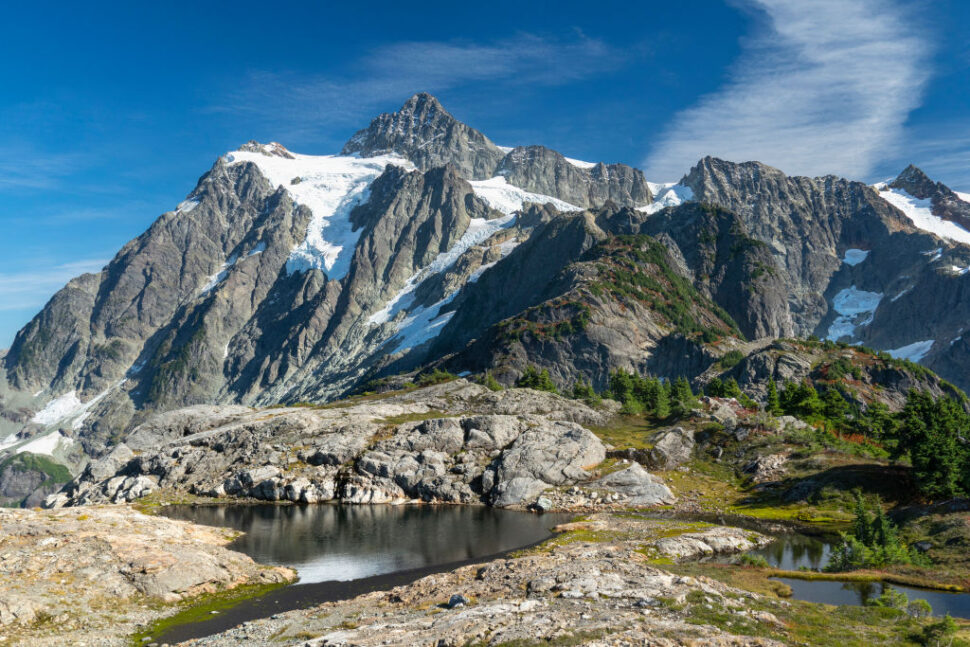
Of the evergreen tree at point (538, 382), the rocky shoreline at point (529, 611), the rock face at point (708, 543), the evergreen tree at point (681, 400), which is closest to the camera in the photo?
the rocky shoreline at point (529, 611)

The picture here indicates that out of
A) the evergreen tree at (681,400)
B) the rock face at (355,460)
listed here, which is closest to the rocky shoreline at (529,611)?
the rock face at (355,460)

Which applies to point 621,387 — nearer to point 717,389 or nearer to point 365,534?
point 717,389

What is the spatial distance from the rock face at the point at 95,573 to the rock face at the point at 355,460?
151ft

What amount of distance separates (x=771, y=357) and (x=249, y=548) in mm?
179763

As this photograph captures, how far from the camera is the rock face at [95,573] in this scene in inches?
1591

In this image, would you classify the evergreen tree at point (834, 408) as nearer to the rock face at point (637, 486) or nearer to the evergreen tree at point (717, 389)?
the evergreen tree at point (717, 389)

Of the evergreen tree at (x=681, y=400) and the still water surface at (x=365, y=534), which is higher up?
the evergreen tree at (x=681, y=400)

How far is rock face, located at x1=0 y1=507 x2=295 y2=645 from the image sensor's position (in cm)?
4041

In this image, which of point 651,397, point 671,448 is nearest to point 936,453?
point 671,448

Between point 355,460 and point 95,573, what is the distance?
6416cm

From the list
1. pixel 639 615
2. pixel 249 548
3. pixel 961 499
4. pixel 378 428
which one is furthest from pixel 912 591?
pixel 378 428

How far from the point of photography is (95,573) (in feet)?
155

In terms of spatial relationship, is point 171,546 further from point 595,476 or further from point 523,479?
point 595,476

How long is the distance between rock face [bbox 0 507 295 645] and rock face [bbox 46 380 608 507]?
4610 cm
